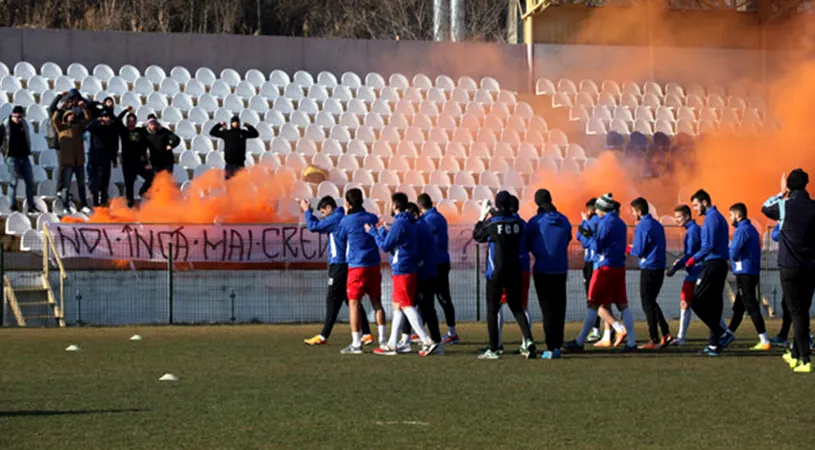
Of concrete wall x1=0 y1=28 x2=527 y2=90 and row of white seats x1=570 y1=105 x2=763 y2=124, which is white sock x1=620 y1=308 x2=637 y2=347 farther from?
concrete wall x1=0 y1=28 x2=527 y2=90

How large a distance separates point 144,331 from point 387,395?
9.65 m

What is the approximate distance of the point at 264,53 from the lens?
35.2 meters

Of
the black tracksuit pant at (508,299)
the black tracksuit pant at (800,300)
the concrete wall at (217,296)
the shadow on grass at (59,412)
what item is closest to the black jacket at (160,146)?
the concrete wall at (217,296)

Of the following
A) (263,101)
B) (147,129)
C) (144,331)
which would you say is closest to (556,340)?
(144,331)

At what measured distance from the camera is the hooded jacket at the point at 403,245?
49.7 ft

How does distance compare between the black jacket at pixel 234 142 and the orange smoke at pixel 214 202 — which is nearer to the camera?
the orange smoke at pixel 214 202

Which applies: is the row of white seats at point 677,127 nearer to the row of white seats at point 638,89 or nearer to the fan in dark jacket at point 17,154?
the row of white seats at point 638,89

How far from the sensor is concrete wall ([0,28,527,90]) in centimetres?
3369

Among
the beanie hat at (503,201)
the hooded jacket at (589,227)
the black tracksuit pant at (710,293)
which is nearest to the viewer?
the beanie hat at (503,201)

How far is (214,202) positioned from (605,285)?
11424 mm

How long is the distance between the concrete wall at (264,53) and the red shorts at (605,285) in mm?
20045

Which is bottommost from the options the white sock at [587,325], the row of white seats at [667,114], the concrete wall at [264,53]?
the white sock at [587,325]

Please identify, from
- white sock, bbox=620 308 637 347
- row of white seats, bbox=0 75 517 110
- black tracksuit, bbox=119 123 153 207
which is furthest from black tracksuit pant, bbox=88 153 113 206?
white sock, bbox=620 308 637 347

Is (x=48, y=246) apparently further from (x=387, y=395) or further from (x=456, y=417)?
(x=456, y=417)
